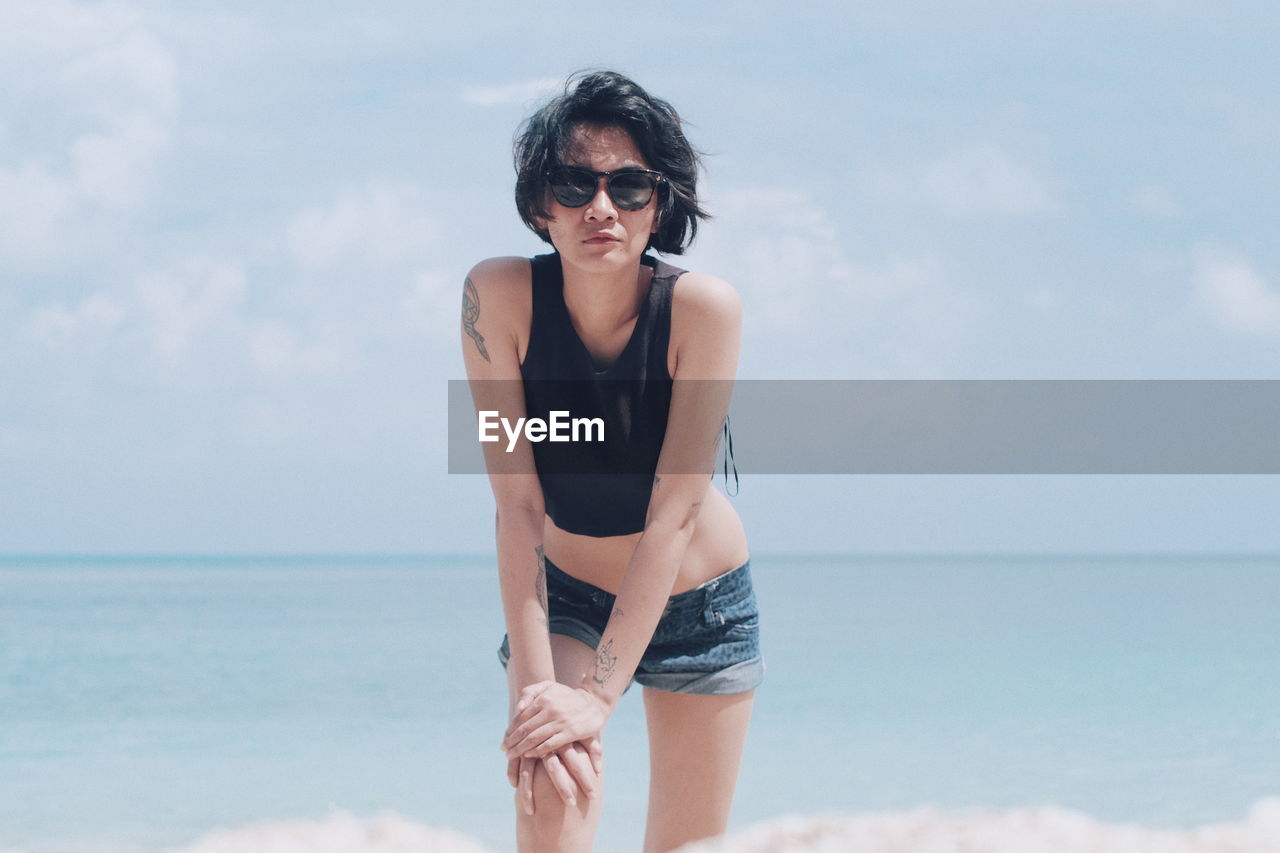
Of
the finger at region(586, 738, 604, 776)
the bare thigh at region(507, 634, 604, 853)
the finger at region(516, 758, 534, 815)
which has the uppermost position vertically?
the finger at region(586, 738, 604, 776)

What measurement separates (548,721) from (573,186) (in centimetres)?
117

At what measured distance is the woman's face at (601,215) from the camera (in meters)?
2.59

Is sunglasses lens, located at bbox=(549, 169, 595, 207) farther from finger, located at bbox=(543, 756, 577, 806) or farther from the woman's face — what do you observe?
finger, located at bbox=(543, 756, 577, 806)

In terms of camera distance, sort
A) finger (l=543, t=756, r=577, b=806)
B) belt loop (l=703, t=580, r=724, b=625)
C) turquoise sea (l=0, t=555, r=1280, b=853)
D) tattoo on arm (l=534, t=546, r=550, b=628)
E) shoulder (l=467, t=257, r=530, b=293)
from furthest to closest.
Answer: turquoise sea (l=0, t=555, r=1280, b=853), belt loop (l=703, t=580, r=724, b=625), shoulder (l=467, t=257, r=530, b=293), tattoo on arm (l=534, t=546, r=550, b=628), finger (l=543, t=756, r=577, b=806)

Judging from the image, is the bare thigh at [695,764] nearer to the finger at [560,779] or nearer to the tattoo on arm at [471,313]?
the finger at [560,779]

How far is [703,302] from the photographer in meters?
2.69

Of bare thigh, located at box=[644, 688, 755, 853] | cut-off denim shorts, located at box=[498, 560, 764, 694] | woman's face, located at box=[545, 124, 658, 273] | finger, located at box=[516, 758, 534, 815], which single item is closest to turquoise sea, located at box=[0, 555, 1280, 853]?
bare thigh, located at box=[644, 688, 755, 853]

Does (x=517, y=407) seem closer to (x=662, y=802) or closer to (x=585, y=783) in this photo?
(x=585, y=783)

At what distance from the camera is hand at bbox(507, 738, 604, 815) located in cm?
235

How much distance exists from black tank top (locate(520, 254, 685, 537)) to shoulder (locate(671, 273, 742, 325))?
0.03 meters

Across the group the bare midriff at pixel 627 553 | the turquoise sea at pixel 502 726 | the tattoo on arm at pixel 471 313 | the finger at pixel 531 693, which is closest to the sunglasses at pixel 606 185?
the tattoo on arm at pixel 471 313

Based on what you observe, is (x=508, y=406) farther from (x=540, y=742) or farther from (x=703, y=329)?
(x=540, y=742)

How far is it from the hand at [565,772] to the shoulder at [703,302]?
978mm

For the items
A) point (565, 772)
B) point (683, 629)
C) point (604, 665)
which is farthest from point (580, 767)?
point (683, 629)
